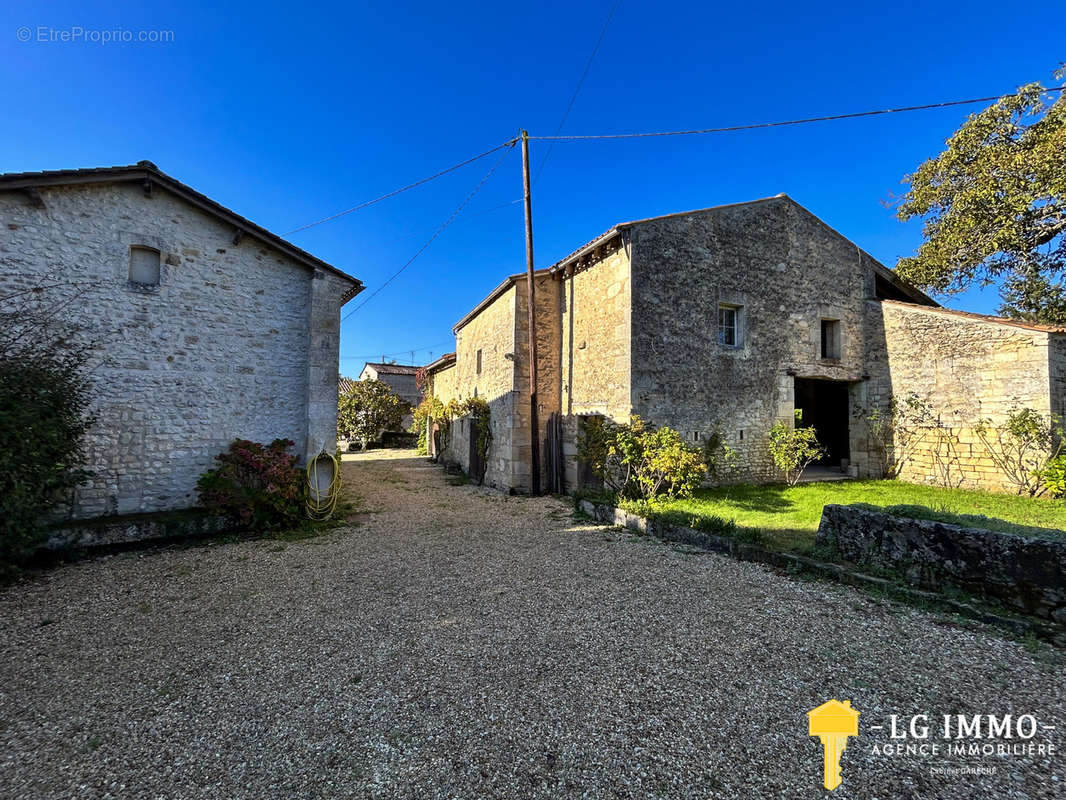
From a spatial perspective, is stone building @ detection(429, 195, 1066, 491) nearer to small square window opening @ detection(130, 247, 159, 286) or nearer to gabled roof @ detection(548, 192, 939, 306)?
gabled roof @ detection(548, 192, 939, 306)

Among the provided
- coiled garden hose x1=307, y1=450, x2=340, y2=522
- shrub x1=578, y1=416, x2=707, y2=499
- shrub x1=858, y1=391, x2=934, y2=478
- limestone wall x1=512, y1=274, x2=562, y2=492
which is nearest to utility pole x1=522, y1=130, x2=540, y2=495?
limestone wall x1=512, y1=274, x2=562, y2=492

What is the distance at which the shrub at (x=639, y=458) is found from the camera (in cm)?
775

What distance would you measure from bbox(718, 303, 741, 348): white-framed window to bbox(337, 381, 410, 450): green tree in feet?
56.4

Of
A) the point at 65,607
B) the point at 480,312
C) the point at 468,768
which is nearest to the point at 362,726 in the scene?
the point at 468,768

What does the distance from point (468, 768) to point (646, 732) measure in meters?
0.99

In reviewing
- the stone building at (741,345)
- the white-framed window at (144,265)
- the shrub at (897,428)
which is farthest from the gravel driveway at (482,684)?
the shrub at (897,428)

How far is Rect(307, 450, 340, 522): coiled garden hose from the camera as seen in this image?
7.56 m

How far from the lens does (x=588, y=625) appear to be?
148 inches

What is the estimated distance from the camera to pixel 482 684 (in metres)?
2.92

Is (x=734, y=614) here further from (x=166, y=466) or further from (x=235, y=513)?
(x=166, y=466)

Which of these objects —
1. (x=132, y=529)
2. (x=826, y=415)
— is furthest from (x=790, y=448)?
(x=132, y=529)

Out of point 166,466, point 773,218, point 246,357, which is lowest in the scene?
point 166,466

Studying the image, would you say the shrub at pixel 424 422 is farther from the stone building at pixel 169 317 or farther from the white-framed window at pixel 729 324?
the white-framed window at pixel 729 324

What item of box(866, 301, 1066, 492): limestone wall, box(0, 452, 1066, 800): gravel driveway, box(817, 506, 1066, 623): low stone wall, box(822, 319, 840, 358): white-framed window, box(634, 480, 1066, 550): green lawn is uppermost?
box(822, 319, 840, 358): white-framed window
